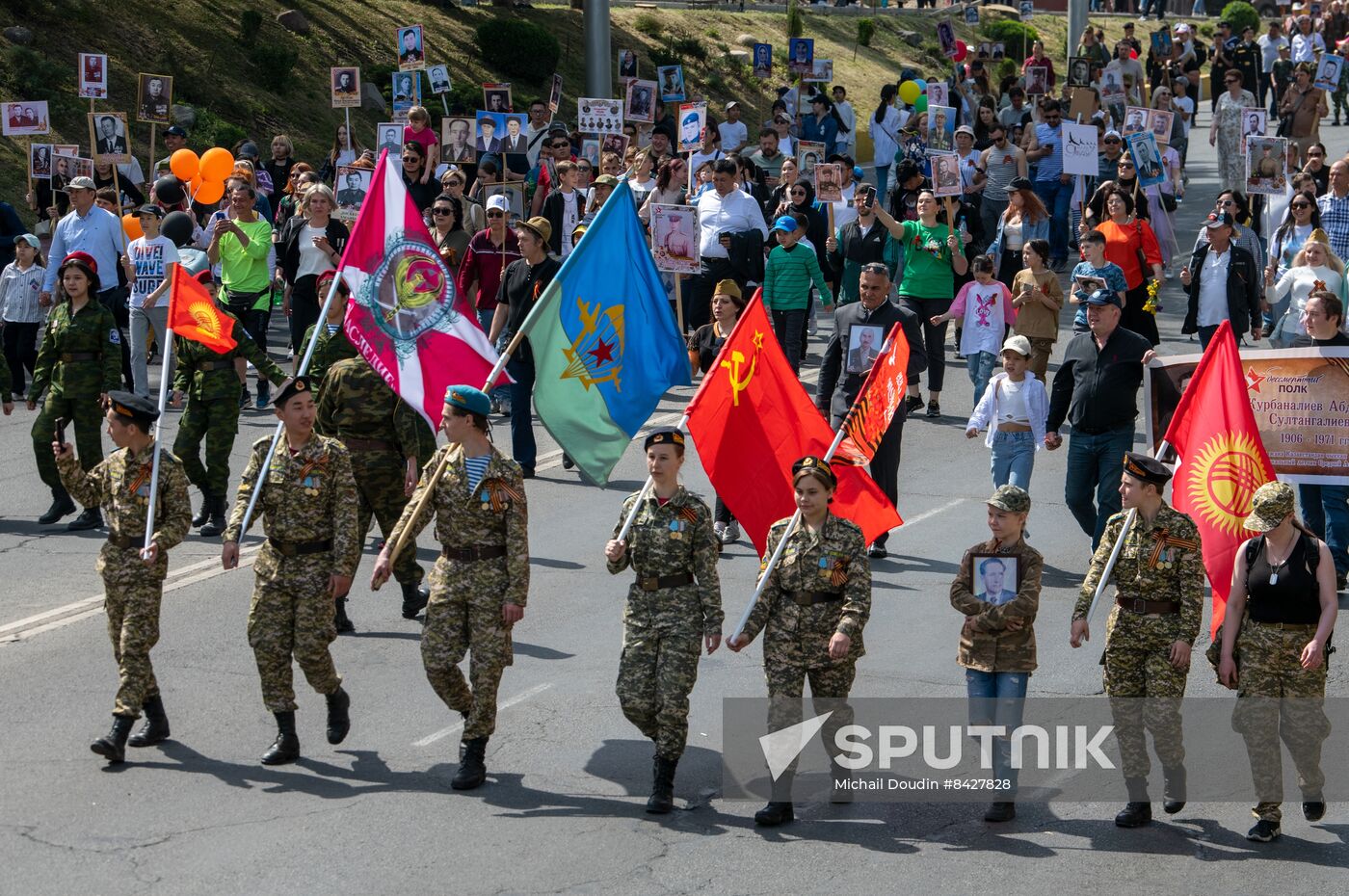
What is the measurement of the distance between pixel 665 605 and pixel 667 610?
0.02 meters

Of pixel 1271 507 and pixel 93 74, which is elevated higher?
pixel 93 74

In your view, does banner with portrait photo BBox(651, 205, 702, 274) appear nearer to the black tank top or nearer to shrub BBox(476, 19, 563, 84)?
the black tank top

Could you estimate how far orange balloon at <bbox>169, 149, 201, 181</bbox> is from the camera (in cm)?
2133

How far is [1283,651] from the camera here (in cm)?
867

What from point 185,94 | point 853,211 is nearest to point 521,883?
point 853,211

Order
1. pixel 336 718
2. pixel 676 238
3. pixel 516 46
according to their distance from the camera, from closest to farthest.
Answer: pixel 336 718 → pixel 676 238 → pixel 516 46

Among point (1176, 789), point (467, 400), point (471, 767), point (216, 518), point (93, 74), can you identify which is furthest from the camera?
point (93, 74)

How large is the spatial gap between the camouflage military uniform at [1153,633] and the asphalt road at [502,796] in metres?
0.40

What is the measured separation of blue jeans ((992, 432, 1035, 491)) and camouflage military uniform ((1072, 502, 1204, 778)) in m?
4.28

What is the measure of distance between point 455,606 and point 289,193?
1457 cm

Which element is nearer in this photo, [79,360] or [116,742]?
[116,742]

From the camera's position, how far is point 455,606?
9195mm

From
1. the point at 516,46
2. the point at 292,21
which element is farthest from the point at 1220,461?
the point at 516,46

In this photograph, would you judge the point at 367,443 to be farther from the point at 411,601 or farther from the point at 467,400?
the point at 467,400
